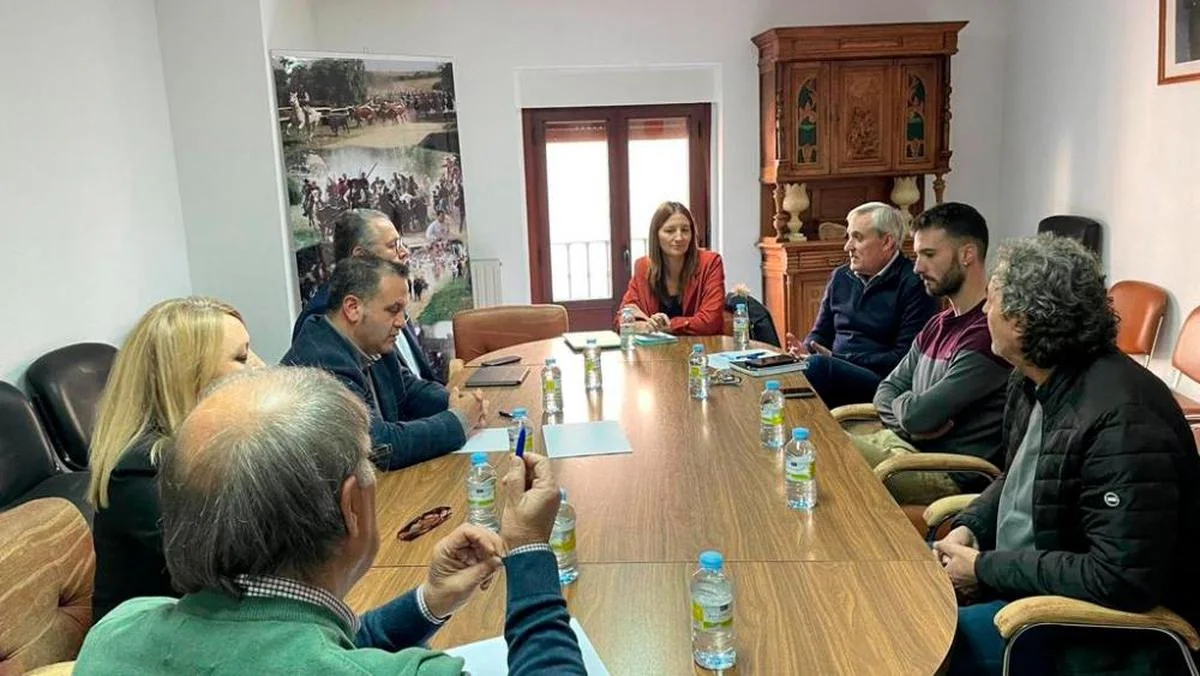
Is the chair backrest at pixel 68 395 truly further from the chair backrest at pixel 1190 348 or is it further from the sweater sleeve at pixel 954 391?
the chair backrest at pixel 1190 348

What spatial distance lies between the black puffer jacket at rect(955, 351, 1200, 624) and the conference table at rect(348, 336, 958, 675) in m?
0.26

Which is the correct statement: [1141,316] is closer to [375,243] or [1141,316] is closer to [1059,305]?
[1059,305]

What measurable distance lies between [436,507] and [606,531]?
42 centimetres

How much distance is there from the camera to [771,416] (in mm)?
2266

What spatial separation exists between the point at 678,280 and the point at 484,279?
2.04 meters

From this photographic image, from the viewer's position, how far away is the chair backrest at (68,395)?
Result: 299cm

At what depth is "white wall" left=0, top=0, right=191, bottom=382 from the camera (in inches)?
118

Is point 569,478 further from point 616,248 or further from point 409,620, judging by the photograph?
point 616,248

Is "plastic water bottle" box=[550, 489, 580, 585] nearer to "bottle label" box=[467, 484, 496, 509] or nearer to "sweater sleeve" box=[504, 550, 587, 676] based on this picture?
"bottle label" box=[467, 484, 496, 509]

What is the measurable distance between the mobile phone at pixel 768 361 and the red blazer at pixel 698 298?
88 centimetres

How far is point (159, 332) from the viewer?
165 centimetres

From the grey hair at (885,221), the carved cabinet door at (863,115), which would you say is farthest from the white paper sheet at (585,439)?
the carved cabinet door at (863,115)

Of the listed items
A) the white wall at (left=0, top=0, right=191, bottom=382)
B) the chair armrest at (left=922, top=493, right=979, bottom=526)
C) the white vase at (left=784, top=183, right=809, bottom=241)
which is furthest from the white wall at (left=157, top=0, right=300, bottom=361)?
the chair armrest at (left=922, top=493, right=979, bottom=526)

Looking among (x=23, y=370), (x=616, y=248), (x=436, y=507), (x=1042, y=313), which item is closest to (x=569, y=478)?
(x=436, y=507)
